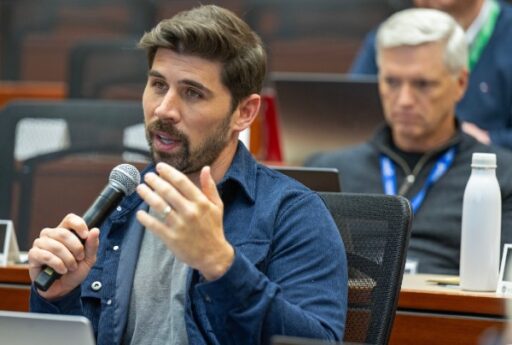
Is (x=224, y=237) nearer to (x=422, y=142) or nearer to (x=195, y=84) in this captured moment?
(x=195, y=84)

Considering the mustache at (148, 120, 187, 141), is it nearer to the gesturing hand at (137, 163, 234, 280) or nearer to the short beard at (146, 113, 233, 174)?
the short beard at (146, 113, 233, 174)

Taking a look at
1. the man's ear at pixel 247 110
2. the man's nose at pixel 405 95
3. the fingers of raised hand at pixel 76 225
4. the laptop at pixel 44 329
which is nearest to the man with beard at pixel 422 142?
the man's nose at pixel 405 95

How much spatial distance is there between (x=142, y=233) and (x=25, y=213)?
1290 millimetres

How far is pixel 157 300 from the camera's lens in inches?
92.5

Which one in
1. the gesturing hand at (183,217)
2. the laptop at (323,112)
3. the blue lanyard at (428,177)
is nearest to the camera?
the gesturing hand at (183,217)

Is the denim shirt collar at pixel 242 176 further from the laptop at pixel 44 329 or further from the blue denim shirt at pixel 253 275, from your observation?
the laptop at pixel 44 329

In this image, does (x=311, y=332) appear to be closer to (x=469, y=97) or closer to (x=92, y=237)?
(x=92, y=237)

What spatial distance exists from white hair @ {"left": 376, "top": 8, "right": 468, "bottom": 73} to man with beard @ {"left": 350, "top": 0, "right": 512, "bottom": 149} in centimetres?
60

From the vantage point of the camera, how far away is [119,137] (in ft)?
12.2

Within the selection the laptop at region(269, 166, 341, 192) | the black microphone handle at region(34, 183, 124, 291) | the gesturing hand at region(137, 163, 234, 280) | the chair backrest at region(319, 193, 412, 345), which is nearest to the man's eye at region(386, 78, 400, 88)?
the laptop at region(269, 166, 341, 192)

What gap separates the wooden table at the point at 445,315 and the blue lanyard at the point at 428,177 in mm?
845

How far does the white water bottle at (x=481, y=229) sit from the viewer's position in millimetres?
2662

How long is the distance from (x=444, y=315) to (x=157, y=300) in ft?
2.17

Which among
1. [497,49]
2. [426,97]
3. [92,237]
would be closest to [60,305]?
[92,237]
